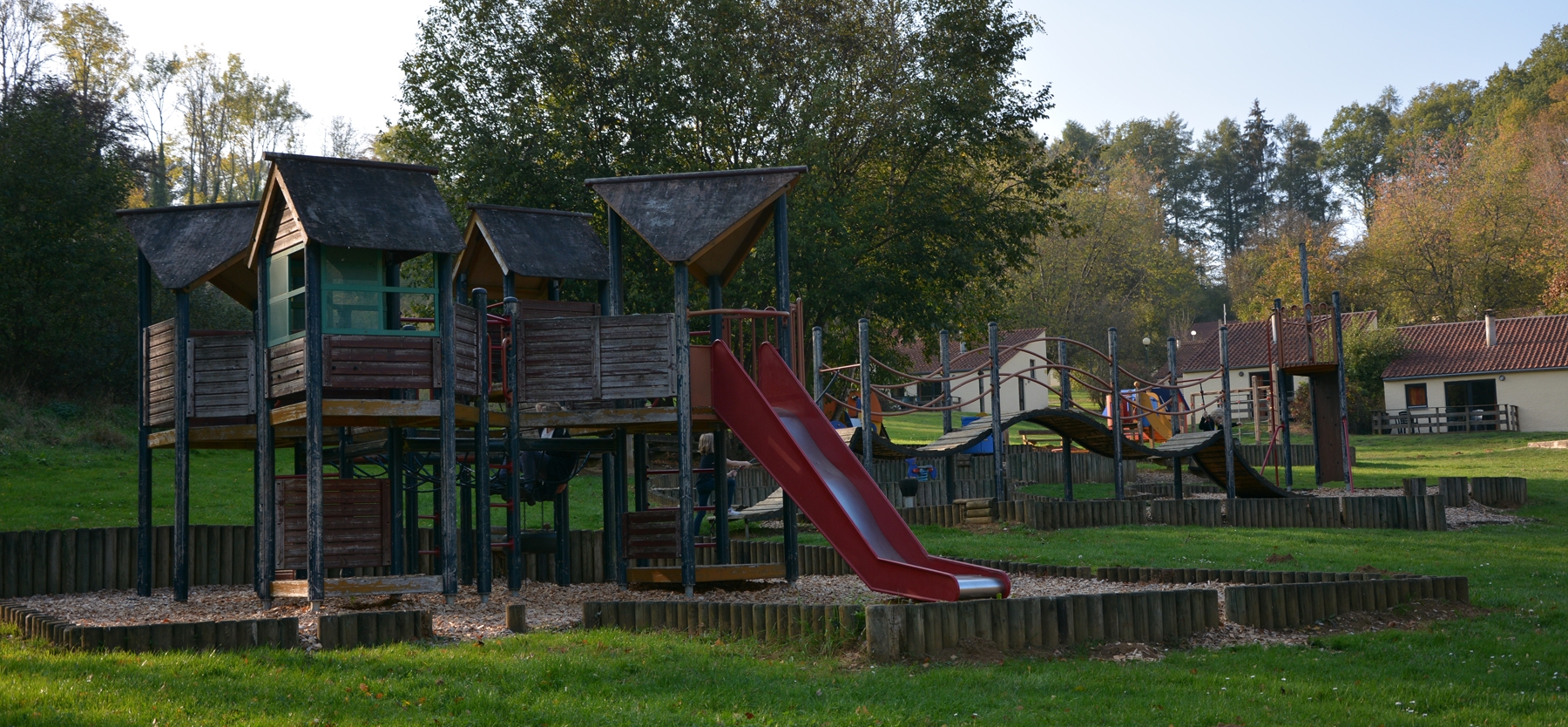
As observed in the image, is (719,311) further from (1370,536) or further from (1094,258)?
(1094,258)

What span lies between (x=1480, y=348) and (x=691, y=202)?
48776 millimetres

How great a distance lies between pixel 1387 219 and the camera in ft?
206

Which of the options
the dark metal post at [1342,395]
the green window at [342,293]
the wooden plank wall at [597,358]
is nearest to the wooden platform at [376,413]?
the green window at [342,293]

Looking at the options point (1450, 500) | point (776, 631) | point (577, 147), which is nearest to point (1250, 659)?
point (776, 631)

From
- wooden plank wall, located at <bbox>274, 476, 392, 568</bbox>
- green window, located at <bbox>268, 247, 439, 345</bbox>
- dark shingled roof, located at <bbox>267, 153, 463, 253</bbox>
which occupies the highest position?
dark shingled roof, located at <bbox>267, 153, 463, 253</bbox>

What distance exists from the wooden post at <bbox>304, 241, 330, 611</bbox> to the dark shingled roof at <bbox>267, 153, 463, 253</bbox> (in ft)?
1.00

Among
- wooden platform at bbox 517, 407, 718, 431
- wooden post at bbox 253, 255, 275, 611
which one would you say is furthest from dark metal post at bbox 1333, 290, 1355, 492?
wooden post at bbox 253, 255, 275, 611

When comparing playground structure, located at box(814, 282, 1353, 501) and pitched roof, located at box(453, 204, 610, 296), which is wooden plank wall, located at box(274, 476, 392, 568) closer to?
pitched roof, located at box(453, 204, 610, 296)

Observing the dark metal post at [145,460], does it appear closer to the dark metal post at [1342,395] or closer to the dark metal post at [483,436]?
the dark metal post at [483,436]

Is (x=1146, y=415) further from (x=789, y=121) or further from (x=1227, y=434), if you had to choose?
(x=789, y=121)

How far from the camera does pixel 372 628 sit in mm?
9648

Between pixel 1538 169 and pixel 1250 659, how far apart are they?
6313 cm

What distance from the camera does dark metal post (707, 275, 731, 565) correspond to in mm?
14734

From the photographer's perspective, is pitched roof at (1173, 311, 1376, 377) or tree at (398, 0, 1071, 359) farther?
pitched roof at (1173, 311, 1376, 377)
